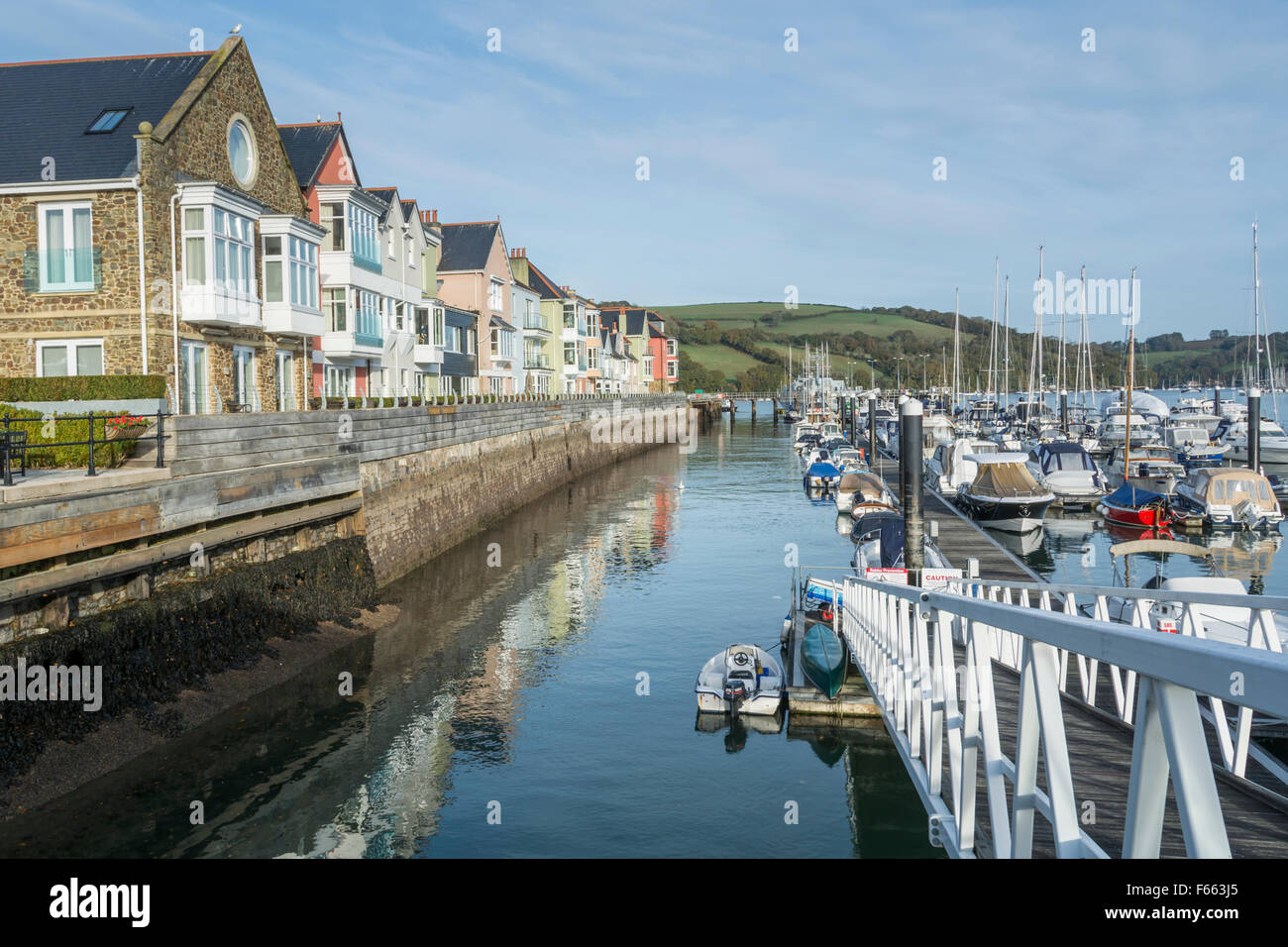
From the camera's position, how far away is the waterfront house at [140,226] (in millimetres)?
25266

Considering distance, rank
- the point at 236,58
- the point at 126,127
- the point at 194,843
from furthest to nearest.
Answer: the point at 236,58
the point at 126,127
the point at 194,843

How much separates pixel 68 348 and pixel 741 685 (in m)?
19.7

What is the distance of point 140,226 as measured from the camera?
2500 centimetres

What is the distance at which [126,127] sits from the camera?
86.9 ft

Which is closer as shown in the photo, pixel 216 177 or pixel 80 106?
pixel 80 106

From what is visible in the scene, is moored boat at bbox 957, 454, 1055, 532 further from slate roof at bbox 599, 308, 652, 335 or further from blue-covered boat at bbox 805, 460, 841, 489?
slate roof at bbox 599, 308, 652, 335

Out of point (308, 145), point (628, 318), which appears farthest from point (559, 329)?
point (628, 318)

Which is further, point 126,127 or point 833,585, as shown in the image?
point 126,127

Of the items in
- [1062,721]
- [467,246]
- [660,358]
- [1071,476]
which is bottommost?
[1071,476]

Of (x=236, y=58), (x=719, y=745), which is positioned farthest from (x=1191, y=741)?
(x=236, y=58)

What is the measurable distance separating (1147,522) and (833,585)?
24.4 metres

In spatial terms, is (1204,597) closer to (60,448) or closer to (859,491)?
→ (60,448)

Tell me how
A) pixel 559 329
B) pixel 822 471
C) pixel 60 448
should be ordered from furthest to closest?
pixel 559 329, pixel 822 471, pixel 60 448

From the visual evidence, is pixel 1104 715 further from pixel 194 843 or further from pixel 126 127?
pixel 126 127
